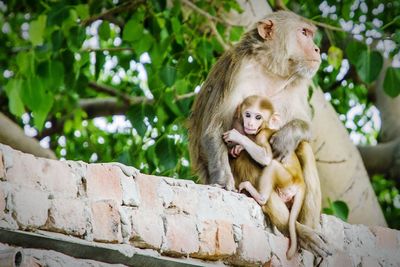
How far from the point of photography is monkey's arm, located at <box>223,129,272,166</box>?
467cm

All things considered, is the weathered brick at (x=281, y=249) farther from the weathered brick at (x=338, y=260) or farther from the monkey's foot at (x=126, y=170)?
the monkey's foot at (x=126, y=170)

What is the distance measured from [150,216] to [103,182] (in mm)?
246

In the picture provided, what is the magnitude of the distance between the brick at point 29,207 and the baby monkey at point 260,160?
136cm

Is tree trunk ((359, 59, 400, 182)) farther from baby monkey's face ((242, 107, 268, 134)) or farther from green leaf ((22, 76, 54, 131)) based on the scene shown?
baby monkey's face ((242, 107, 268, 134))

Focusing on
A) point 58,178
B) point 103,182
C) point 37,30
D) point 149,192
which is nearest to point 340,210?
point 37,30

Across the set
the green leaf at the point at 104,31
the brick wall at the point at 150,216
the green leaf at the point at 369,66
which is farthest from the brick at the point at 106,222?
the green leaf at the point at 104,31

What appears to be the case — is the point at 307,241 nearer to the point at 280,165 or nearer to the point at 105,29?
the point at 280,165

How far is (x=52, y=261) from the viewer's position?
332cm

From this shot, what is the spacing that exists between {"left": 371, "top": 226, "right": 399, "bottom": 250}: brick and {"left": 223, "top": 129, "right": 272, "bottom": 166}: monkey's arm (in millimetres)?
625

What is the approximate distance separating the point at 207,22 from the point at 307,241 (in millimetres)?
3109

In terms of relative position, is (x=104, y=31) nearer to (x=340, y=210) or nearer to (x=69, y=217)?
(x=340, y=210)

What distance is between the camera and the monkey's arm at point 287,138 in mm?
4762

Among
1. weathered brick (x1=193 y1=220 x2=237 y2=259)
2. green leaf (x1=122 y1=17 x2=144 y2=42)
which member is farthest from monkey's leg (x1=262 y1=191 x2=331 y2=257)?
green leaf (x1=122 y1=17 x2=144 y2=42)

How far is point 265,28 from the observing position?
5242mm
